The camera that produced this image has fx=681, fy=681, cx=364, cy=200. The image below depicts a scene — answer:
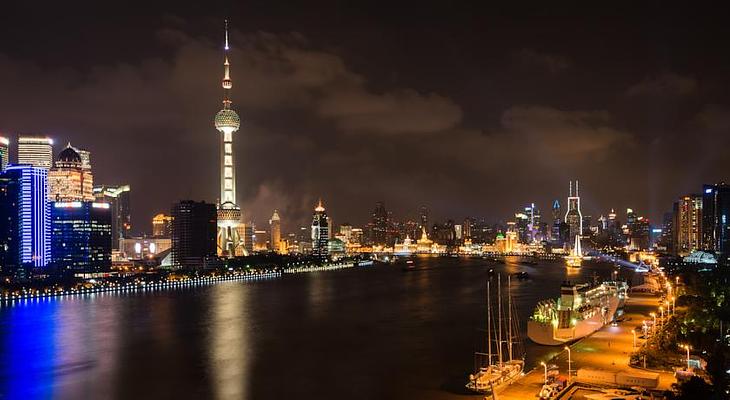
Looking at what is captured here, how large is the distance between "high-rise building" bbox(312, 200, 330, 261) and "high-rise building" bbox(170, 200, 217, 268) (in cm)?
3024

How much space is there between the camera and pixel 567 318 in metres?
18.1

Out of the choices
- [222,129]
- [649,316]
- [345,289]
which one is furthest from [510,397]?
[222,129]

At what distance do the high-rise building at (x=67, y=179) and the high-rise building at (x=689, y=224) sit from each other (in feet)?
189

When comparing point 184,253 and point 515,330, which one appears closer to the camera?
point 515,330

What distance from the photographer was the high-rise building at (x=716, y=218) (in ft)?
202

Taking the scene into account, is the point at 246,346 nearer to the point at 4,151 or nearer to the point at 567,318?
the point at 567,318

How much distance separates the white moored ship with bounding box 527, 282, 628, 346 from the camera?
57.7 feet

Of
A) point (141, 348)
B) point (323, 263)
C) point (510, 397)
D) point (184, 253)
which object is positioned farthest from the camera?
point (323, 263)

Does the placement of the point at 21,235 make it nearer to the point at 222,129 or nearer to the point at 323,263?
the point at 222,129

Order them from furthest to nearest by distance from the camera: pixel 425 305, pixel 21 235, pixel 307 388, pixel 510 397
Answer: pixel 21 235, pixel 425 305, pixel 307 388, pixel 510 397

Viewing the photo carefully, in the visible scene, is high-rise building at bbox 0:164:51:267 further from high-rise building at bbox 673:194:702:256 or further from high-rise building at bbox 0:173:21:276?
high-rise building at bbox 673:194:702:256

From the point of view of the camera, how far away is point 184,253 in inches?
2203

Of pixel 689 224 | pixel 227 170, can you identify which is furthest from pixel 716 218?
pixel 227 170

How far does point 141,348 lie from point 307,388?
6.87 meters
